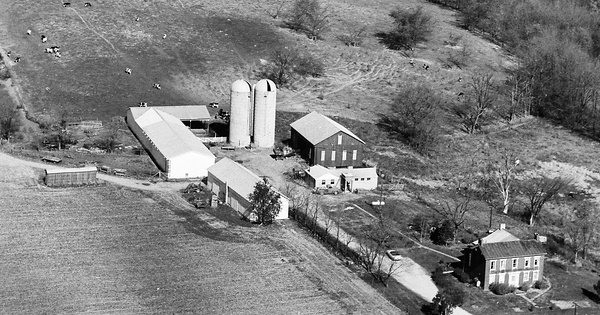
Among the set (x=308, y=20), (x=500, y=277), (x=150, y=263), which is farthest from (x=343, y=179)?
(x=308, y=20)

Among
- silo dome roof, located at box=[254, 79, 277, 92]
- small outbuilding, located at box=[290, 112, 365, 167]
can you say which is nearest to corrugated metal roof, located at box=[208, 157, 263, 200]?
small outbuilding, located at box=[290, 112, 365, 167]

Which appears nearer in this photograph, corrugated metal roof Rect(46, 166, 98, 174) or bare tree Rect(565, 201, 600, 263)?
bare tree Rect(565, 201, 600, 263)

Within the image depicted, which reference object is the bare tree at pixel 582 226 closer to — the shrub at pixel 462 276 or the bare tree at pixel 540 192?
the bare tree at pixel 540 192

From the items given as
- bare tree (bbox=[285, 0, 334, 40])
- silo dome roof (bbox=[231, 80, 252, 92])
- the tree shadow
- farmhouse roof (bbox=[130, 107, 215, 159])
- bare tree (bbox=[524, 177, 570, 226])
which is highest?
bare tree (bbox=[285, 0, 334, 40])

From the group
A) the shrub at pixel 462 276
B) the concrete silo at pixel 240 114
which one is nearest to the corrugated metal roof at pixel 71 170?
the concrete silo at pixel 240 114

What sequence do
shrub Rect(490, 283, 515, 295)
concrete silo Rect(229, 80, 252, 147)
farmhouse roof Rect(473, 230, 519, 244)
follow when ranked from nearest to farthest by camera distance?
shrub Rect(490, 283, 515, 295) < farmhouse roof Rect(473, 230, 519, 244) < concrete silo Rect(229, 80, 252, 147)

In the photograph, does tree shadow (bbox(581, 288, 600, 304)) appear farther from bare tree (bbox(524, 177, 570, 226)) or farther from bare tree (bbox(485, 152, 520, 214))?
bare tree (bbox(485, 152, 520, 214))

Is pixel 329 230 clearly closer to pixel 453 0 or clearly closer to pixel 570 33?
pixel 570 33

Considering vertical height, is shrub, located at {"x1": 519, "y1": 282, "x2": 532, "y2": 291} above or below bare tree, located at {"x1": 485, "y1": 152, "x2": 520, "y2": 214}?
below
